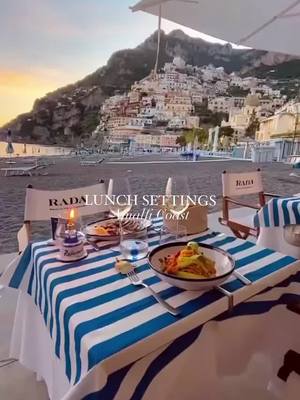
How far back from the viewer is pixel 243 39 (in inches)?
63.7

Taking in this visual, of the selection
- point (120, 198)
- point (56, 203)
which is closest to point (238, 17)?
point (120, 198)

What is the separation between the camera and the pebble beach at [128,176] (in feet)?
6.57

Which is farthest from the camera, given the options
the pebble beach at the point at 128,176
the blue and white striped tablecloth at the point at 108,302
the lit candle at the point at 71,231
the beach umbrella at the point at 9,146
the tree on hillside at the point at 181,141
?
the tree on hillside at the point at 181,141

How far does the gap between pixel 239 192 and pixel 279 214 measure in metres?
0.64

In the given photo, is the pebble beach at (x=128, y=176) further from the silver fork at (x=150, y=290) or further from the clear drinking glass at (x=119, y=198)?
the silver fork at (x=150, y=290)

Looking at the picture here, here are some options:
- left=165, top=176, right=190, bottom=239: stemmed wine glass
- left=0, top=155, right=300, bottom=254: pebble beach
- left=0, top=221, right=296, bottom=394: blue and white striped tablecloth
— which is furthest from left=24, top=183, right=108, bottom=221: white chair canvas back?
left=165, top=176, right=190, bottom=239: stemmed wine glass

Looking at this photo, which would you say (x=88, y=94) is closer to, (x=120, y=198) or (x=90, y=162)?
(x=90, y=162)

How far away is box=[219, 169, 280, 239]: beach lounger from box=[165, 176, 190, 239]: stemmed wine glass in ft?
3.00

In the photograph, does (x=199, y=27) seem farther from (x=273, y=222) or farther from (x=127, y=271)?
(x=127, y=271)

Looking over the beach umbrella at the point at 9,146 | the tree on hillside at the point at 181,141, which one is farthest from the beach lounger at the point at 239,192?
the beach umbrella at the point at 9,146

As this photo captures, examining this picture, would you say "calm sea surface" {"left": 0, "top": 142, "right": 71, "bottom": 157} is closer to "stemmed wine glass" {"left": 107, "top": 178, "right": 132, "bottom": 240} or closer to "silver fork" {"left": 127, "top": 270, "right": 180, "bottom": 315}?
"stemmed wine glass" {"left": 107, "top": 178, "right": 132, "bottom": 240}

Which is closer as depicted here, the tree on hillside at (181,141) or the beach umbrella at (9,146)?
the beach umbrella at (9,146)

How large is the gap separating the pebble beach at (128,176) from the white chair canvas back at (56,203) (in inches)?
8.8

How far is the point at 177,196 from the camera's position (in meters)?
1.07
